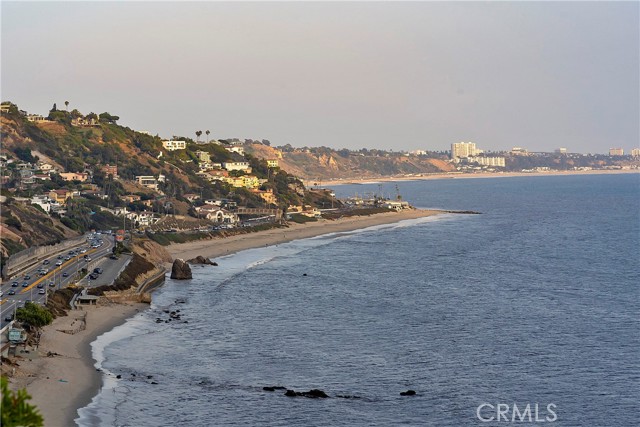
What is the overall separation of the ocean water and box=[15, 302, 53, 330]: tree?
3.35m

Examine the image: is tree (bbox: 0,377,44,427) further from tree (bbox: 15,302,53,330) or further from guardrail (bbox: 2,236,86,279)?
guardrail (bbox: 2,236,86,279)

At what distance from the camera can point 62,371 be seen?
4100 cm

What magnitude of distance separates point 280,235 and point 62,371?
8306cm

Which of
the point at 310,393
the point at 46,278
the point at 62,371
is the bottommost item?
the point at 310,393

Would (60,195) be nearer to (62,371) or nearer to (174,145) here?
(174,145)

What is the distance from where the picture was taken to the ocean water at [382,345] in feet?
124

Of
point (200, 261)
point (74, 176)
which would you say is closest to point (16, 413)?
point (200, 261)

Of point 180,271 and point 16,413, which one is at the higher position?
point 16,413

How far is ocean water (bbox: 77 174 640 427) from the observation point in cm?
3784

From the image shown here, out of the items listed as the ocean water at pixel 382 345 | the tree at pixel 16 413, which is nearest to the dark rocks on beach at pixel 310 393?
the ocean water at pixel 382 345

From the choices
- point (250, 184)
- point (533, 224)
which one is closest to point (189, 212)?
point (250, 184)

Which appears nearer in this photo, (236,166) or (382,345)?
(382,345)

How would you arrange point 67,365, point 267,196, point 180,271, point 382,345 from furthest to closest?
1. point 267,196
2. point 180,271
3. point 382,345
4. point 67,365

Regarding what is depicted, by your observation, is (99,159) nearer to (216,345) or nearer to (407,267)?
(407,267)
